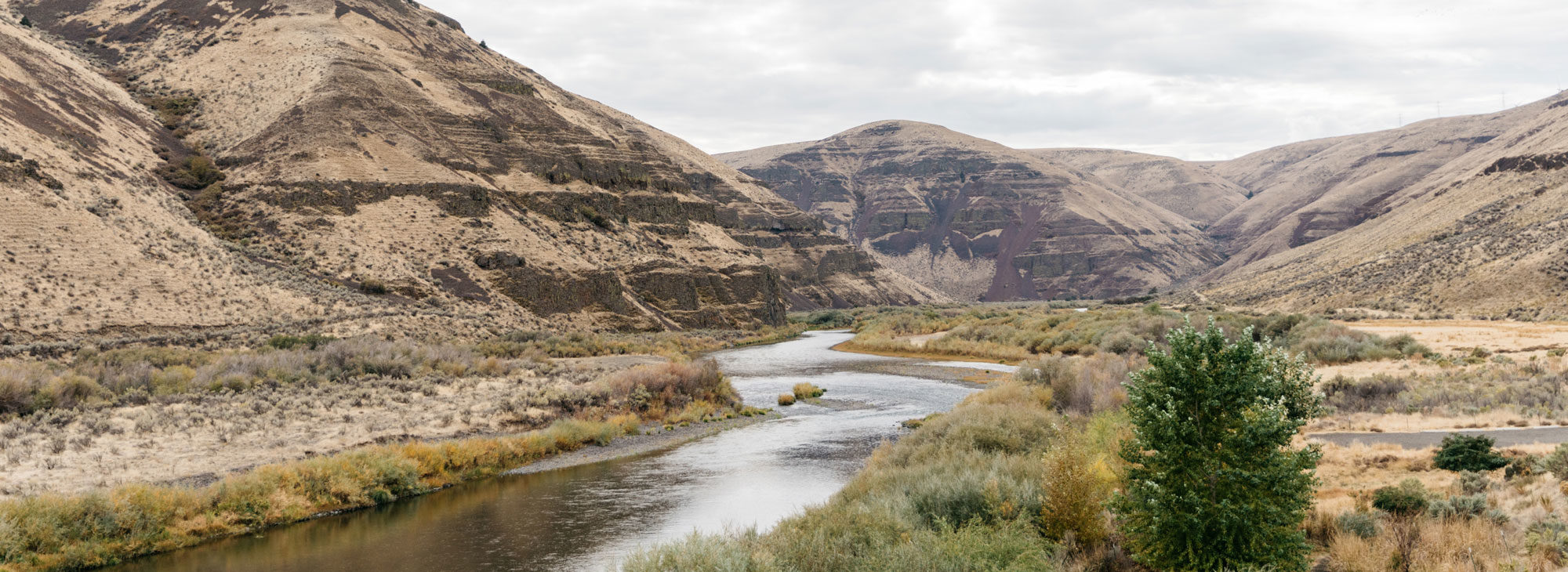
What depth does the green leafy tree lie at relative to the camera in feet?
31.3

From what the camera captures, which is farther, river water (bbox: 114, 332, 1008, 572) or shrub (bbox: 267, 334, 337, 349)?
shrub (bbox: 267, 334, 337, 349)

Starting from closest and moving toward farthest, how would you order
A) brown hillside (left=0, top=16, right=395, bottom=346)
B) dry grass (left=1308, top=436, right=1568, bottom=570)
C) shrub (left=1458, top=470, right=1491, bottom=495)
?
dry grass (left=1308, top=436, right=1568, bottom=570) < shrub (left=1458, top=470, right=1491, bottom=495) < brown hillside (left=0, top=16, right=395, bottom=346)

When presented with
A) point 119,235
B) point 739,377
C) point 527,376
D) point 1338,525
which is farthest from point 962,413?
point 119,235

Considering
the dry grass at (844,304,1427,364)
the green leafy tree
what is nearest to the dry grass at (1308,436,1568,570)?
the green leafy tree

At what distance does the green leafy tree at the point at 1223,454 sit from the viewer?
953 cm

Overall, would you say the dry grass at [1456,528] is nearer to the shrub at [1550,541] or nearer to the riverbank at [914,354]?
the shrub at [1550,541]

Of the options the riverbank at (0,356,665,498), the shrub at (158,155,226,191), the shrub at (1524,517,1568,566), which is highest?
the shrub at (158,155,226,191)

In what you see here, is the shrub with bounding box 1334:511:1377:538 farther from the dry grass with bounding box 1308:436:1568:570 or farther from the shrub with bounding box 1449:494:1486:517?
the shrub with bounding box 1449:494:1486:517

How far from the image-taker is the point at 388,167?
62281mm

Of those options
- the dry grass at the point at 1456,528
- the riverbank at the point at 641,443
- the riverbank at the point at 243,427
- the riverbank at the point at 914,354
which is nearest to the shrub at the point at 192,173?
the riverbank at the point at 243,427

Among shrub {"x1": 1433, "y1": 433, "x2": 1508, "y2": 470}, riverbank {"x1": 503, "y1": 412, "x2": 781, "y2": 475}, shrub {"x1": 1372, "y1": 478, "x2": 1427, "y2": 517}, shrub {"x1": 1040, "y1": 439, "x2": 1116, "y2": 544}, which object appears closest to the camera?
shrub {"x1": 1372, "y1": 478, "x2": 1427, "y2": 517}

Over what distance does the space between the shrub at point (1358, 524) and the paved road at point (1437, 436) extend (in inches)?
256

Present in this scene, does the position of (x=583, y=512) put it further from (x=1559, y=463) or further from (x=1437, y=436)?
(x=1437, y=436)

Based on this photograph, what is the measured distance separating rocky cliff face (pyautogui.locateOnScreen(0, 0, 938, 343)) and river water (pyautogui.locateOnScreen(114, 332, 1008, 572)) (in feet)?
82.2
